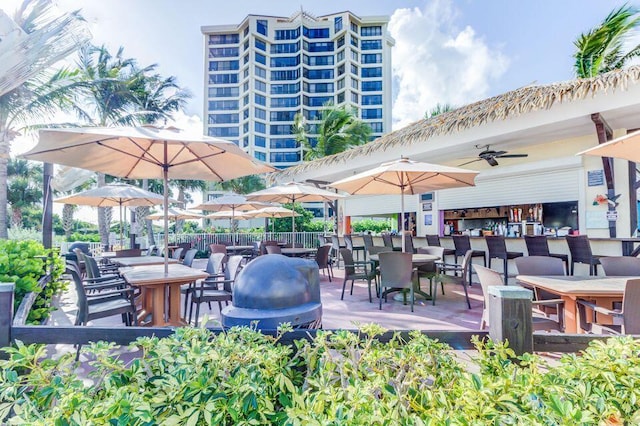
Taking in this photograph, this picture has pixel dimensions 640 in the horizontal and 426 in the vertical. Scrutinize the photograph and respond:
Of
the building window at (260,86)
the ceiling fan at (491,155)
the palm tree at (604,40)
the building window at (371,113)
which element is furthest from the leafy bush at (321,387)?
the building window at (371,113)

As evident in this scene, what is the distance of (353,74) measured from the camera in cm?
4478

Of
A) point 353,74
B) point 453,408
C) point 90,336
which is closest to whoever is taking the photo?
point 453,408

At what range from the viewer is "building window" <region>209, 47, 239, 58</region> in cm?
4497

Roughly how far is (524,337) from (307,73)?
48.9 meters

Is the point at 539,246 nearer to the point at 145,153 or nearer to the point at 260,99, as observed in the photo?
the point at 145,153

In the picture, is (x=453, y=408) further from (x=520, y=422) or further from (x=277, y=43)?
(x=277, y=43)

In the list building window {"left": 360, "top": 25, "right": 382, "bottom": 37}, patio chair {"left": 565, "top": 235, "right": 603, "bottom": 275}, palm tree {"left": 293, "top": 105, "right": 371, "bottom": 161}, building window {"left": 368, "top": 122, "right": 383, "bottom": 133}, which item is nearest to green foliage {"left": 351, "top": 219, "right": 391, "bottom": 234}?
palm tree {"left": 293, "top": 105, "right": 371, "bottom": 161}

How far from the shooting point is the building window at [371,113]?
45.5m

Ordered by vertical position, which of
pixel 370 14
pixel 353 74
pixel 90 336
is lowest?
pixel 90 336

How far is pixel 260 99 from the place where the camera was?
1734 inches

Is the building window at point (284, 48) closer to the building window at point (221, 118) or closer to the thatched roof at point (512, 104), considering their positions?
the building window at point (221, 118)

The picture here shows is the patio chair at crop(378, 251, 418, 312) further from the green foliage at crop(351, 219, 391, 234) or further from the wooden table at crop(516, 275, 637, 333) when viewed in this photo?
the green foliage at crop(351, 219, 391, 234)

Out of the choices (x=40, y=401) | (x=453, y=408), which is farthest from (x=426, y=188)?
(x=40, y=401)

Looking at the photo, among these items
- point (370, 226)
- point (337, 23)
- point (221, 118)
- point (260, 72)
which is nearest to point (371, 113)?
point (337, 23)
